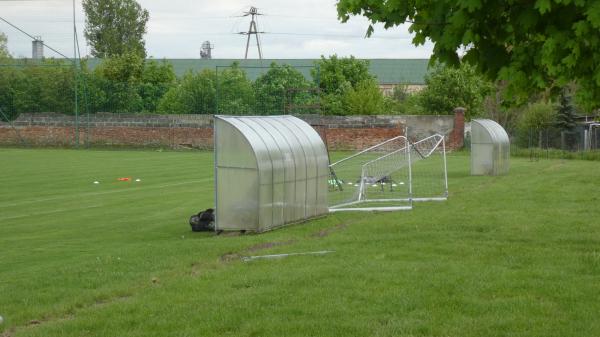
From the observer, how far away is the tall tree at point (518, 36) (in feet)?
21.0

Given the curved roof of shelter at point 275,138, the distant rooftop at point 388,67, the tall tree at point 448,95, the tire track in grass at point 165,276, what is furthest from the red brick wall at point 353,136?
the distant rooftop at point 388,67

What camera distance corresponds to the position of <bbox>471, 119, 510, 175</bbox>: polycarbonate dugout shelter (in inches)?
1160

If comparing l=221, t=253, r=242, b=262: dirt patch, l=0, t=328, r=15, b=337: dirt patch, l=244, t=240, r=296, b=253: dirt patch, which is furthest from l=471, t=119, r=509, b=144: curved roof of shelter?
l=0, t=328, r=15, b=337: dirt patch

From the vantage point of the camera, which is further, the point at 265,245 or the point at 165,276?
the point at 265,245

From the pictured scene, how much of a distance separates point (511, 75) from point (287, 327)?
2.98 metres

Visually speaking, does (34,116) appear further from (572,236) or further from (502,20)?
(502,20)

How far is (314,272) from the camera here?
35.4 feet

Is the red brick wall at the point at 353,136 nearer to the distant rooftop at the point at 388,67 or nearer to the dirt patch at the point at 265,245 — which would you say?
the dirt patch at the point at 265,245

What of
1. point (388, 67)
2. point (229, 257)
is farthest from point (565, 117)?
point (388, 67)

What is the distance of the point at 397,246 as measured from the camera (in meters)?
13.1

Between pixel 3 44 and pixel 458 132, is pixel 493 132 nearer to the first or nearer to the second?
pixel 458 132

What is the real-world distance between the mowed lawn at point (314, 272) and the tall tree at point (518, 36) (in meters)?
2.29

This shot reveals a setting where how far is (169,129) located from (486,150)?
23.6 metres

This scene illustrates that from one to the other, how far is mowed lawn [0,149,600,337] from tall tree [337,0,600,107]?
229cm
